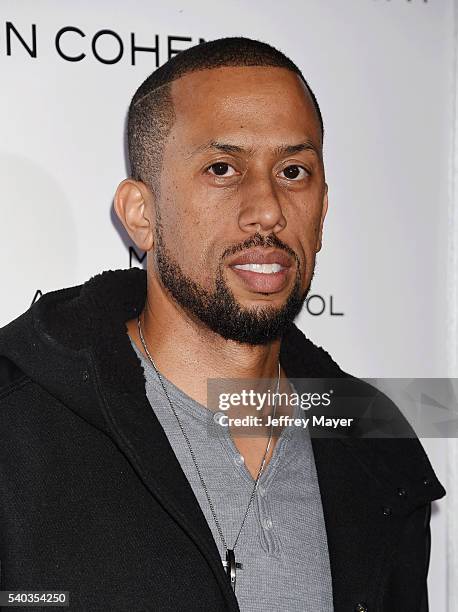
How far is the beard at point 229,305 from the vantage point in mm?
1712

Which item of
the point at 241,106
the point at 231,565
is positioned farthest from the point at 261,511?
the point at 241,106

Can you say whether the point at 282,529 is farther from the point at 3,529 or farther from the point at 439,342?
the point at 439,342

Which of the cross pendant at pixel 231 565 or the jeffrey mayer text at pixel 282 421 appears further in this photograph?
the jeffrey mayer text at pixel 282 421

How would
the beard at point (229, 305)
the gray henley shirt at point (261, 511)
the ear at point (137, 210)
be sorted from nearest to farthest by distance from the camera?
the gray henley shirt at point (261, 511)
the beard at point (229, 305)
the ear at point (137, 210)

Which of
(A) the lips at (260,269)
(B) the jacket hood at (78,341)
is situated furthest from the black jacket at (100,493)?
(A) the lips at (260,269)

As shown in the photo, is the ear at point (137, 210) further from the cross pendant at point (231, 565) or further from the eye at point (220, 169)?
the cross pendant at point (231, 565)

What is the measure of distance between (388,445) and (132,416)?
0.69 m

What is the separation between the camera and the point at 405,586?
1.91 meters

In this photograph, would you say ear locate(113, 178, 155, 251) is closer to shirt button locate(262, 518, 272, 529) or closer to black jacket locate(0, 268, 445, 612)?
black jacket locate(0, 268, 445, 612)

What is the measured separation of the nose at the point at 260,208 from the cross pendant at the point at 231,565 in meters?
0.62

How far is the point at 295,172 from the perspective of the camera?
5.84 ft

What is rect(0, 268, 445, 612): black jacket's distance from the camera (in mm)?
1509

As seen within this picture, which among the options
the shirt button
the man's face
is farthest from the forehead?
the shirt button

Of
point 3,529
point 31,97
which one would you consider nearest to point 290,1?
point 31,97
